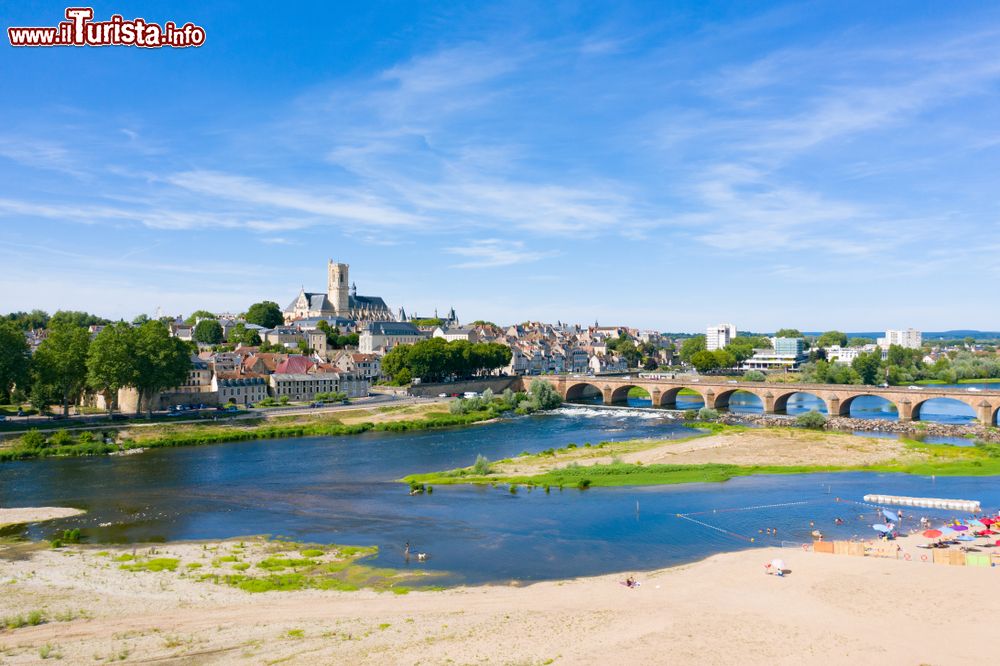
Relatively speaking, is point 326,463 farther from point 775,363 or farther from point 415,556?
point 775,363

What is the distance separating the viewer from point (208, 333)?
13912 cm

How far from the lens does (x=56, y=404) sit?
7675cm

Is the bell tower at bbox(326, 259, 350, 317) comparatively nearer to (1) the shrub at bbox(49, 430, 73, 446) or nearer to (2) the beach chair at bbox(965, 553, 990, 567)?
(1) the shrub at bbox(49, 430, 73, 446)

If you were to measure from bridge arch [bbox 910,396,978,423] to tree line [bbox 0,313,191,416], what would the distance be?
77.5 m

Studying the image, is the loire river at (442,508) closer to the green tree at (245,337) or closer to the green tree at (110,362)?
the green tree at (110,362)

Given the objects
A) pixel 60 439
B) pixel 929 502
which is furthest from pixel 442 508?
pixel 60 439

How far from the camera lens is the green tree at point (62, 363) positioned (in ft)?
233

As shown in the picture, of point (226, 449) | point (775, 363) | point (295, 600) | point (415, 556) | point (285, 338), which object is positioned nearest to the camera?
point (295, 600)

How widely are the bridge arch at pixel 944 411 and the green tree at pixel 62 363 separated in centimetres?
8448

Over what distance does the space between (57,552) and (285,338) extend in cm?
10109

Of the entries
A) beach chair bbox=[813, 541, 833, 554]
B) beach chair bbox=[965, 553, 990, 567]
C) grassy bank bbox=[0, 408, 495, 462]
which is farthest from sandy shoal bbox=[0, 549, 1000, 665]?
grassy bank bbox=[0, 408, 495, 462]

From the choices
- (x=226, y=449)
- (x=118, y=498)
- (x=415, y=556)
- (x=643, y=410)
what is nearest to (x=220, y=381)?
(x=226, y=449)

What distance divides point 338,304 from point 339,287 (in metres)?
4.23

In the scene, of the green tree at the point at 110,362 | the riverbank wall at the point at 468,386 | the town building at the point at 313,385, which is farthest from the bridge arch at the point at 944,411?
the green tree at the point at 110,362
